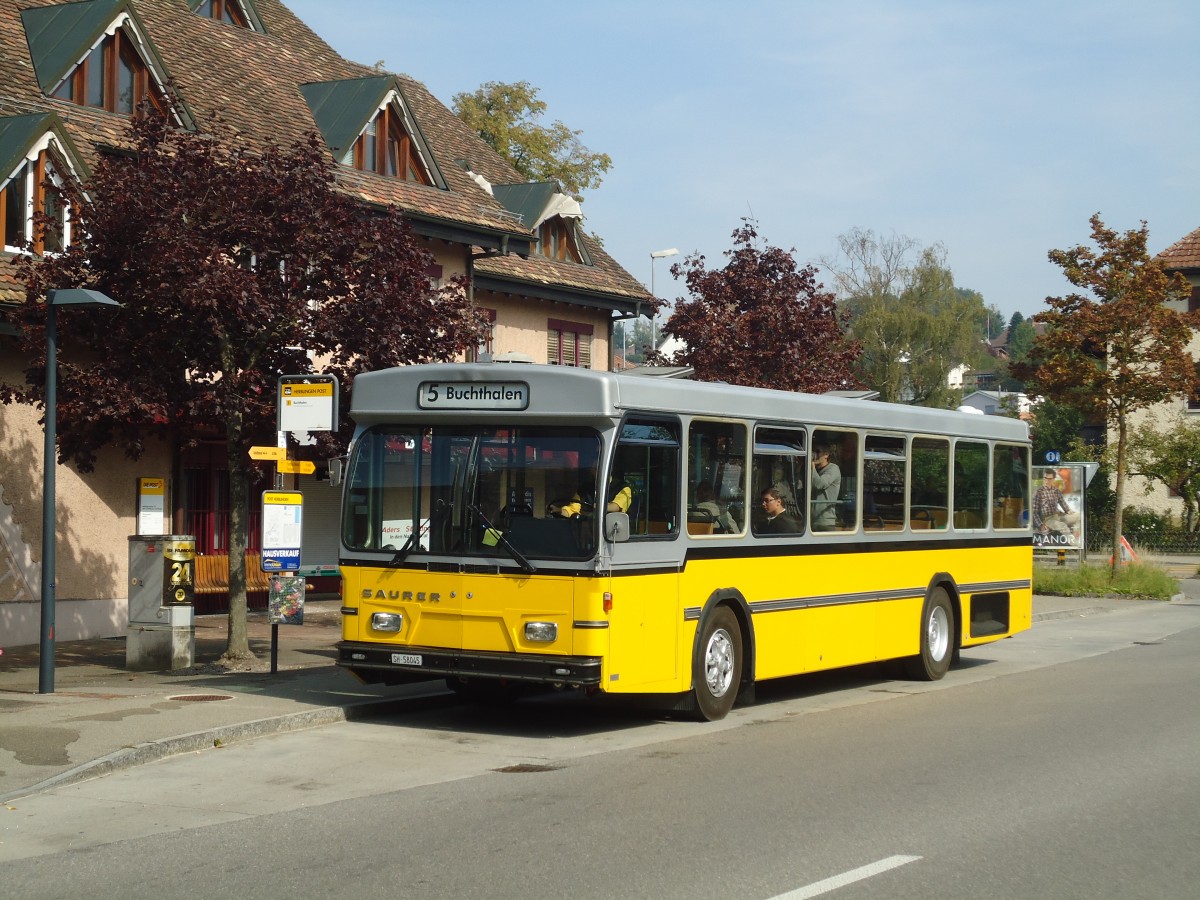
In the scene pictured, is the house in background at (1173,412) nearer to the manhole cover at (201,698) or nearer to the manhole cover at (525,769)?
the manhole cover at (201,698)

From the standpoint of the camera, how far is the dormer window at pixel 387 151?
26312mm

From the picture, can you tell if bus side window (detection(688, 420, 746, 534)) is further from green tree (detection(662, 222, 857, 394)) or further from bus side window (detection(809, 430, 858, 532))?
green tree (detection(662, 222, 857, 394))

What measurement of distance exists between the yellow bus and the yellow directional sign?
2.16m

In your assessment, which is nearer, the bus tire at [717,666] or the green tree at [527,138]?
the bus tire at [717,666]

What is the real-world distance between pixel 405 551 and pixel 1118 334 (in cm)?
2447

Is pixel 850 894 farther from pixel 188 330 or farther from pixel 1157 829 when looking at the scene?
pixel 188 330

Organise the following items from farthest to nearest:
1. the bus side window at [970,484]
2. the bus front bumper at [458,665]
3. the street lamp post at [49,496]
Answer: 1. the bus side window at [970,484]
2. the street lamp post at [49,496]
3. the bus front bumper at [458,665]

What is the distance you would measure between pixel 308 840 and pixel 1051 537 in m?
30.6

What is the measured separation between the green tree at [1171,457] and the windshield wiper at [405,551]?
4045 centimetres

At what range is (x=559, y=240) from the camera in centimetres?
3294

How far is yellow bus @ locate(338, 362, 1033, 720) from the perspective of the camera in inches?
449

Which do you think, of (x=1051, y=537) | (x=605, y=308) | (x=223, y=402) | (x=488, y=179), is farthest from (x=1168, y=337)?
(x=223, y=402)

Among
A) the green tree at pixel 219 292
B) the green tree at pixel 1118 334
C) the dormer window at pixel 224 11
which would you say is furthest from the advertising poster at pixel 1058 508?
the green tree at pixel 219 292

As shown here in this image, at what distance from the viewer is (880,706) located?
1405 cm
